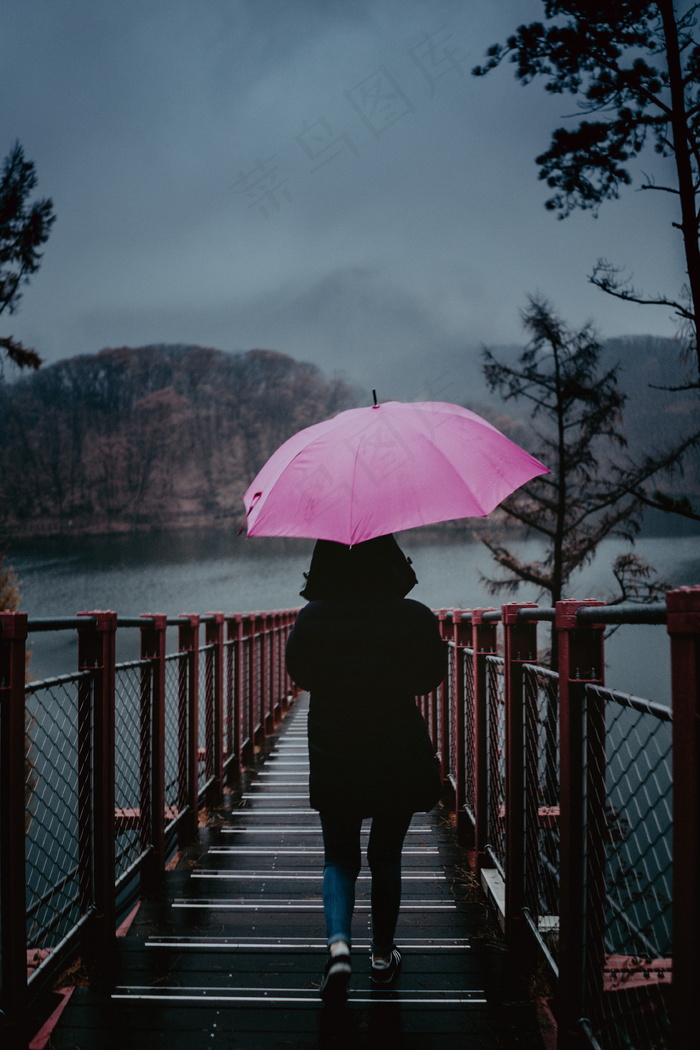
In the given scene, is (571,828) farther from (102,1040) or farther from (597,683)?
(102,1040)

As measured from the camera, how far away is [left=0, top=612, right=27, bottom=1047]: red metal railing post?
6.79 feet

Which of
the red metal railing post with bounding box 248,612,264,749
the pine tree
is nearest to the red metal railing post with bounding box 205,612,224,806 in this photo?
the red metal railing post with bounding box 248,612,264,749

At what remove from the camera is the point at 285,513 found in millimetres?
2311

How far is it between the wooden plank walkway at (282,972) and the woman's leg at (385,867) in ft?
0.74

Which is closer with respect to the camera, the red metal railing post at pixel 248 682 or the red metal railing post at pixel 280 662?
the red metal railing post at pixel 248 682

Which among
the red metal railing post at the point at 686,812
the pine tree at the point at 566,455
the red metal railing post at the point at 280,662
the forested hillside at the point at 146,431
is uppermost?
the forested hillside at the point at 146,431

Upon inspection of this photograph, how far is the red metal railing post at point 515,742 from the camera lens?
2783 mm

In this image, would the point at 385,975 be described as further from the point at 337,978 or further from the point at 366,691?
the point at 366,691

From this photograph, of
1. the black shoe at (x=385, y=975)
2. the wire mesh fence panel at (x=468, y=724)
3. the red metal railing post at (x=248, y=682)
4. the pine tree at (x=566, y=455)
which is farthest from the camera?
the pine tree at (x=566, y=455)

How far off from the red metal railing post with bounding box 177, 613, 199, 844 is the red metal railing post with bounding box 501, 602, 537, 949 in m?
2.18

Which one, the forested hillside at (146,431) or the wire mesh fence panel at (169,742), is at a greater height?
the forested hillside at (146,431)

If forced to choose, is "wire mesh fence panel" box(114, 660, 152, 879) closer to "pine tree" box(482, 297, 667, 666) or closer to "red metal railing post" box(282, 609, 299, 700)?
"red metal railing post" box(282, 609, 299, 700)

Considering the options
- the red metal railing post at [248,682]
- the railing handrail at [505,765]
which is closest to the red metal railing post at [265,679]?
the red metal railing post at [248,682]

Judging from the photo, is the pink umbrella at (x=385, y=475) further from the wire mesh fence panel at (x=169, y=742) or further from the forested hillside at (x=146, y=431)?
the forested hillside at (x=146, y=431)
